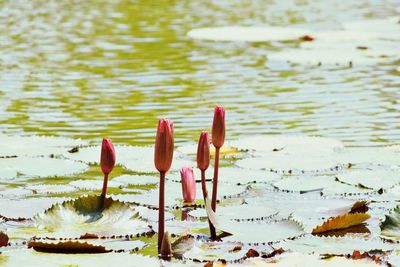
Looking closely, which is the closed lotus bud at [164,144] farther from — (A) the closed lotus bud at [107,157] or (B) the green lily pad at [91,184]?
(B) the green lily pad at [91,184]

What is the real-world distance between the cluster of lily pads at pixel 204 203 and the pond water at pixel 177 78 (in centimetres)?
32

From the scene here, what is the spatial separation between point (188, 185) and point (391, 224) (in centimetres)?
52

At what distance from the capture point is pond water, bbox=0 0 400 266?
231cm

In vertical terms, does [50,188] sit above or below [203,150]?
below

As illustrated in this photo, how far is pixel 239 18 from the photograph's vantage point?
270 inches

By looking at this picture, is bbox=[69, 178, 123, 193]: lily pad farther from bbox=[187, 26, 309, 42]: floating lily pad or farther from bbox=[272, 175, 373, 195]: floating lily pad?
bbox=[187, 26, 309, 42]: floating lily pad

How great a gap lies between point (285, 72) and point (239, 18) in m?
2.09

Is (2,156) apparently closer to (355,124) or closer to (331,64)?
(355,124)

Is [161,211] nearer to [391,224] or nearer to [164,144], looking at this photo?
[164,144]

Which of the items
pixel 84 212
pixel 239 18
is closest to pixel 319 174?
pixel 84 212

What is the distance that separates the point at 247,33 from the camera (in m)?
5.97

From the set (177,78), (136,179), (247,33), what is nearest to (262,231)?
(136,179)

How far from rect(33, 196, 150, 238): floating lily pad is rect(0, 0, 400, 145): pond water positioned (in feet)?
3.42

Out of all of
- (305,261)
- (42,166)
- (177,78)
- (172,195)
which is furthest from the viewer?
(177,78)
